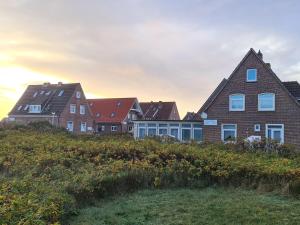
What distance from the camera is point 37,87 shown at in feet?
217

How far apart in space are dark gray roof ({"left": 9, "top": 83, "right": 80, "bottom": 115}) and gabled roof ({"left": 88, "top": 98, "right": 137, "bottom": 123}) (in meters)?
8.56

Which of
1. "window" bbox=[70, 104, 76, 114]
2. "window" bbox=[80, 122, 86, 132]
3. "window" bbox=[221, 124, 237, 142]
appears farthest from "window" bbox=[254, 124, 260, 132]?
"window" bbox=[80, 122, 86, 132]

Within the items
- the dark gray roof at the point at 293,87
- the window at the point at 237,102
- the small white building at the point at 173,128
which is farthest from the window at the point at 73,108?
the dark gray roof at the point at 293,87

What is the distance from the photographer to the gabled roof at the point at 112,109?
67.7 meters

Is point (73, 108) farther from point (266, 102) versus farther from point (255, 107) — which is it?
point (266, 102)

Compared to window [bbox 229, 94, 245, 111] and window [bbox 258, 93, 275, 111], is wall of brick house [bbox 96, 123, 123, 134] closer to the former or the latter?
window [bbox 229, 94, 245, 111]

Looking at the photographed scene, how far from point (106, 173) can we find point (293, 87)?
87.0ft

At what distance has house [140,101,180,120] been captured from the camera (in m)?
69.8

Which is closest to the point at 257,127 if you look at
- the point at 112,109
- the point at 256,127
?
the point at 256,127

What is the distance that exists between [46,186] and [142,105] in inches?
2594

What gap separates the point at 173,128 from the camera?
40.3m

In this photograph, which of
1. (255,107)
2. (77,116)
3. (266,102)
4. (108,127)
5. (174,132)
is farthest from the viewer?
(108,127)

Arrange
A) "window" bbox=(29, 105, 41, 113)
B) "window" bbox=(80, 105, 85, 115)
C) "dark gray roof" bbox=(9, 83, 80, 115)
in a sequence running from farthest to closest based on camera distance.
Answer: "window" bbox=(80, 105, 85, 115) < "window" bbox=(29, 105, 41, 113) < "dark gray roof" bbox=(9, 83, 80, 115)

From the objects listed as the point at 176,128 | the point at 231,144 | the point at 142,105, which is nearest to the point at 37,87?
the point at 142,105
